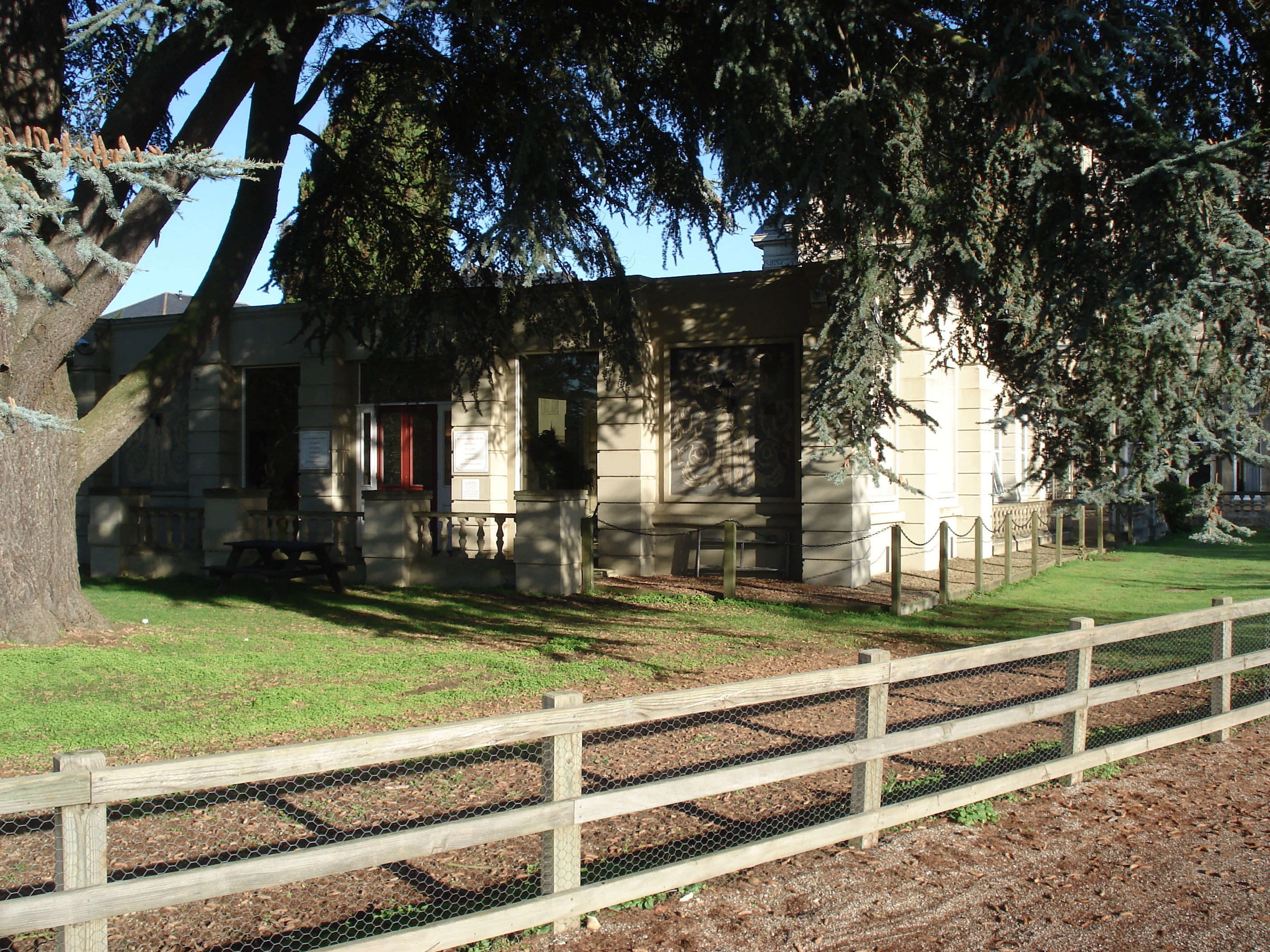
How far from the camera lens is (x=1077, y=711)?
6.50 m

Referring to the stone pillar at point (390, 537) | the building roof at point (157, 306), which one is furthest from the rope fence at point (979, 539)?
the building roof at point (157, 306)

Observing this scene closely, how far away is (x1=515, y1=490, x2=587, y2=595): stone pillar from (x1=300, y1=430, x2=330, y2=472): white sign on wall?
500cm

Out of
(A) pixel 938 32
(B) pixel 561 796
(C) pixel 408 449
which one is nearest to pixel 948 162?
(A) pixel 938 32

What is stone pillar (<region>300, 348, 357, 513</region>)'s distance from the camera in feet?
58.3

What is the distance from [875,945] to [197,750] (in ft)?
15.1

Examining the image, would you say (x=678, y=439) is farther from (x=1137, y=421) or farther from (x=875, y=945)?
(x=875, y=945)

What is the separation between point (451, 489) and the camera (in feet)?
57.5

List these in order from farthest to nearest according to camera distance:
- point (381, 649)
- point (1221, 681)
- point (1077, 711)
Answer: point (381, 649)
point (1221, 681)
point (1077, 711)

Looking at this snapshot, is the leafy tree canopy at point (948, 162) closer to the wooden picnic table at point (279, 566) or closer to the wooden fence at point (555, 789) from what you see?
the wooden fence at point (555, 789)

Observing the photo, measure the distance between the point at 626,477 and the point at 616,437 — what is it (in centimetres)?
63

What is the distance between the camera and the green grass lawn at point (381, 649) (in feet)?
25.0

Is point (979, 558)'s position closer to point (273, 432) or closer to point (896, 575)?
point (896, 575)

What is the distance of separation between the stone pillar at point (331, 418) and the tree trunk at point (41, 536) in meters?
6.56

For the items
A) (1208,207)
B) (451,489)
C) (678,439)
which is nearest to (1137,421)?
(1208,207)
